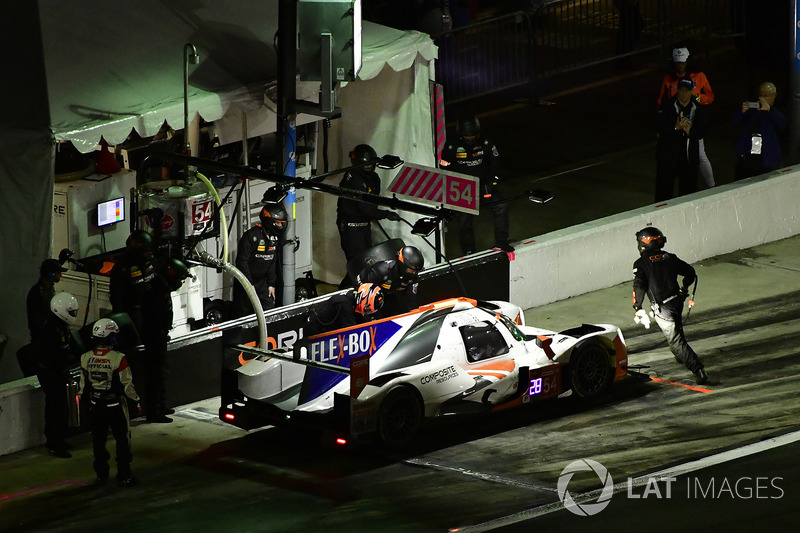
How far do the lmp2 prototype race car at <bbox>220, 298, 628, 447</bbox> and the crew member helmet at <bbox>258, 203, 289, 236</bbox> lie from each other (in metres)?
2.07

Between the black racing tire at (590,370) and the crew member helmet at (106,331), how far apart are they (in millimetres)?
4999

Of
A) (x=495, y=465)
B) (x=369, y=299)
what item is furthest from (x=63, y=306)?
(x=495, y=465)

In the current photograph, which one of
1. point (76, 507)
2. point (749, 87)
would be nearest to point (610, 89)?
point (749, 87)

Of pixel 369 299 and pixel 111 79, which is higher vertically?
pixel 111 79

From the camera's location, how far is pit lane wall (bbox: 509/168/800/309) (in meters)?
22.7

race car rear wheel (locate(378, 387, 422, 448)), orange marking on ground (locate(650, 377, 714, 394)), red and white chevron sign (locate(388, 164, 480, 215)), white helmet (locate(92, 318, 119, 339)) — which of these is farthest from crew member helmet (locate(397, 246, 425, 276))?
white helmet (locate(92, 318, 119, 339))

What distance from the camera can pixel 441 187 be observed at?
18.3m

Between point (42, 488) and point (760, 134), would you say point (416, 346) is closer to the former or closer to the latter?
point (42, 488)

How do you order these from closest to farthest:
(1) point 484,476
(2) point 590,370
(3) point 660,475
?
(3) point 660,475
(1) point 484,476
(2) point 590,370

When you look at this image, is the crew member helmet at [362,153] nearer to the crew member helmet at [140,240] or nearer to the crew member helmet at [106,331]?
the crew member helmet at [140,240]

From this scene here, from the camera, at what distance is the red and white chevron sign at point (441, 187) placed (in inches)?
719

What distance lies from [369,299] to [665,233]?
595 centimetres

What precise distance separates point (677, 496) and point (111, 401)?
18.1ft

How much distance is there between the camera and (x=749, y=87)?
30.2 metres
